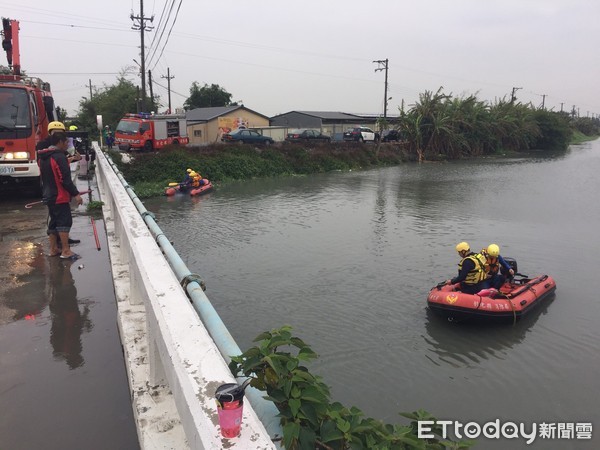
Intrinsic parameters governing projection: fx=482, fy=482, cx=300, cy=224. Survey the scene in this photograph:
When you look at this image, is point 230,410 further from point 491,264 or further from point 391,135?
point 391,135

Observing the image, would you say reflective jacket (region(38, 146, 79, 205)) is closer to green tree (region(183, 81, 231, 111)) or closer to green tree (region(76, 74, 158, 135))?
green tree (region(76, 74, 158, 135))

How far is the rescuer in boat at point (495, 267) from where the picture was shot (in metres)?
8.64

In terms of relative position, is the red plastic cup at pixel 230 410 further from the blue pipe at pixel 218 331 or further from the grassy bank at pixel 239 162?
the grassy bank at pixel 239 162

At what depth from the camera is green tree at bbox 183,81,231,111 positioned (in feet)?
210

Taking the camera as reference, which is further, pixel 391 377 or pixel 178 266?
pixel 391 377

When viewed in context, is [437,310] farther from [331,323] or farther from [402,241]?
[402,241]

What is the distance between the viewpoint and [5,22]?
1300 cm

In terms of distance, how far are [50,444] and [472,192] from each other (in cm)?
2339

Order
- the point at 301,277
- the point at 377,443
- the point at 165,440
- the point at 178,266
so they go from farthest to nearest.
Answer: the point at 301,277 → the point at 178,266 → the point at 165,440 → the point at 377,443

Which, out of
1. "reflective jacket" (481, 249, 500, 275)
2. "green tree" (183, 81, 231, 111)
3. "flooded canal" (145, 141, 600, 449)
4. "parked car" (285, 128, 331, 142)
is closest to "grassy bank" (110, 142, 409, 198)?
"flooded canal" (145, 141, 600, 449)

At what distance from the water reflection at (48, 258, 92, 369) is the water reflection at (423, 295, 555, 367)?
5.02 meters

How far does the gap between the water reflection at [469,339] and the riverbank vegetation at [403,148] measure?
52.6ft

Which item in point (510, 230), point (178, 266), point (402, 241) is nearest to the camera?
point (178, 266)

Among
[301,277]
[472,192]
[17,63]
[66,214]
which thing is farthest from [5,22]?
[472,192]
